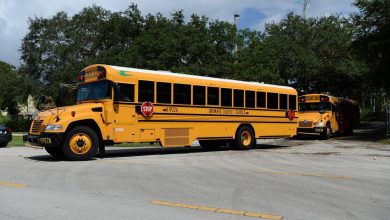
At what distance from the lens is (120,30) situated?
43.2 meters

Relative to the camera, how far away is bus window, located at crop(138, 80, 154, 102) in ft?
49.3

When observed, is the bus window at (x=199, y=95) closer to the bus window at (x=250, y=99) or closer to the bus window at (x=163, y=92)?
the bus window at (x=163, y=92)

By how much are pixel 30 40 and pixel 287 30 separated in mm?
26258

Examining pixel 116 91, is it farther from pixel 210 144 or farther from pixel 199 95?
pixel 210 144

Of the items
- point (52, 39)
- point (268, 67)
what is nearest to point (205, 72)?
point (268, 67)

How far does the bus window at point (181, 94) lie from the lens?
635 inches

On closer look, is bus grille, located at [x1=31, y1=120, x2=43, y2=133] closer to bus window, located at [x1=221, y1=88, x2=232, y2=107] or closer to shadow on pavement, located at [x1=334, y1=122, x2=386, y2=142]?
bus window, located at [x1=221, y1=88, x2=232, y2=107]

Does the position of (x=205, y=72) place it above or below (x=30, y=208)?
above

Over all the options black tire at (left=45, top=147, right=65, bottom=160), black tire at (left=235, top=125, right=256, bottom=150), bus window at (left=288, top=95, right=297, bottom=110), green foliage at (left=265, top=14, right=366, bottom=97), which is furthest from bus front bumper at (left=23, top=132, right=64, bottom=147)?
green foliage at (left=265, top=14, right=366, bottom=97)

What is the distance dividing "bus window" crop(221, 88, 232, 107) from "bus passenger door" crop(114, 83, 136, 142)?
428 centimetres

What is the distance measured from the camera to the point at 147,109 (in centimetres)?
1518

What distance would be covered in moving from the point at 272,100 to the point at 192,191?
1231 cm

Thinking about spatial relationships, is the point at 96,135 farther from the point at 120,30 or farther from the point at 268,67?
the point at 120,30

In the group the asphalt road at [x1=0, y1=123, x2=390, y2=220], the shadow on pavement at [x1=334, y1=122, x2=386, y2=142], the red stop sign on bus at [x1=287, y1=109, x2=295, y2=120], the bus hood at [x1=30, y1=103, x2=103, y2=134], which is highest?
the red stop sign on bus at [x1=287, y1=109, x2=295, y2=120]
